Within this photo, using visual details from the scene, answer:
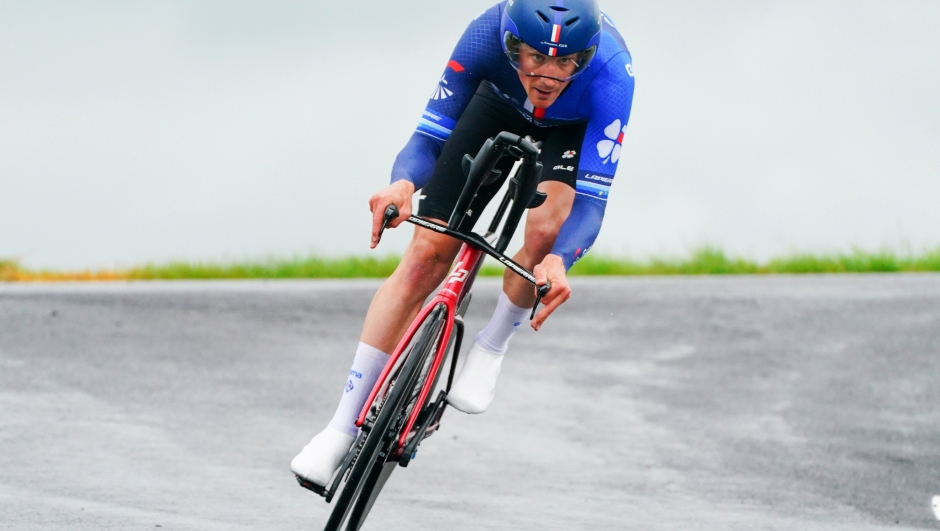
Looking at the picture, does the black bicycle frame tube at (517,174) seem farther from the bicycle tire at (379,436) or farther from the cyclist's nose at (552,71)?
the bicycle tire at (379,436)

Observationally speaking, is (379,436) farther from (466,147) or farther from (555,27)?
(555,27)

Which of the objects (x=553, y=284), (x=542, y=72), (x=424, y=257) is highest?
(x=542, y=72)

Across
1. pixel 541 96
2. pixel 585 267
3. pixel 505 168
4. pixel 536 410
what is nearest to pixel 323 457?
pixel 505 168

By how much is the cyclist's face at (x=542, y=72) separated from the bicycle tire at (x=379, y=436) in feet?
3.24

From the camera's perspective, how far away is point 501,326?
15.4 feet

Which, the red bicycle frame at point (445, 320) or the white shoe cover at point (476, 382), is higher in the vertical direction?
the red bicycle frame at point (445, 320)

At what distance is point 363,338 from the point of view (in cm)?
430

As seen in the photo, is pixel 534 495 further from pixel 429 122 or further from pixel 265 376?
pixel 265 376

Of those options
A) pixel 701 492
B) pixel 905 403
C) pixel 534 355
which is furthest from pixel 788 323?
pixel 701 492

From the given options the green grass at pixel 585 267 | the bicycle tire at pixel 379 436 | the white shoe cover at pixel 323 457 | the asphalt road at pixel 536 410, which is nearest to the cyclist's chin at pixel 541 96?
the bicycle tire at pixel 379 436

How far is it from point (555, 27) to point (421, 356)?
49.9 inches

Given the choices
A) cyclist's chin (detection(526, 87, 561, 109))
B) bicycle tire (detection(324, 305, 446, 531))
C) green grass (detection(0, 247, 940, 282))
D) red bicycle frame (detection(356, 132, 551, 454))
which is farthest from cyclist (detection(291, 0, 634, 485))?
green grass (detection(0, 247, 940, 282))

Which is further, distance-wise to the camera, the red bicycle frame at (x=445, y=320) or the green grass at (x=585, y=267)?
the green grass at (x=585, y=267)

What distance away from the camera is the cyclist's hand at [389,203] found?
370cm
